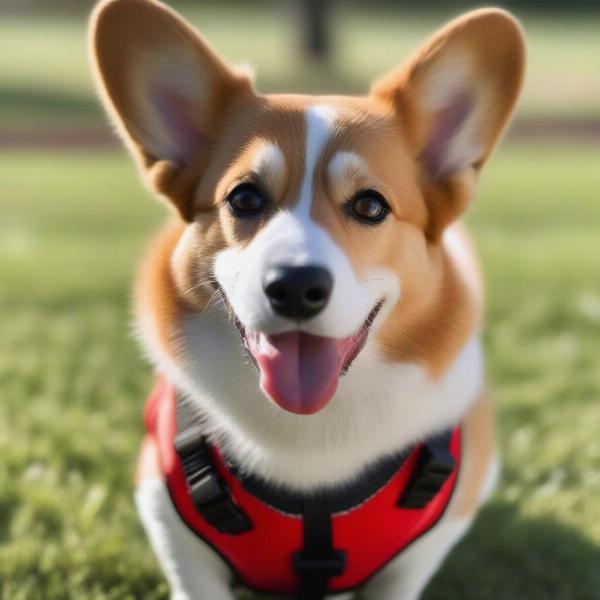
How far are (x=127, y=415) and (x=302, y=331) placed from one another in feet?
6.17

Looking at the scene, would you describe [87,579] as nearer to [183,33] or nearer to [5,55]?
[183,33]

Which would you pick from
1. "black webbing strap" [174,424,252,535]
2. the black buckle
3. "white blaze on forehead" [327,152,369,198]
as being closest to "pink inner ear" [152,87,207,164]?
"white blaze on forehead" [327,152,369,198]

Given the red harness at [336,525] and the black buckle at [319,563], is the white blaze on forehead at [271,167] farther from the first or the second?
the black buckle at [319,563]

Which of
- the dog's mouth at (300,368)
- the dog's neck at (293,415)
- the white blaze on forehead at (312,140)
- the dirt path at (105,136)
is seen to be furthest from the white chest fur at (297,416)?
the dirt path at (105,136)

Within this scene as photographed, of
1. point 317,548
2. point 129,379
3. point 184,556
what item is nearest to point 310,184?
point 317,548

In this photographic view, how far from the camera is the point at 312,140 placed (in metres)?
2.26

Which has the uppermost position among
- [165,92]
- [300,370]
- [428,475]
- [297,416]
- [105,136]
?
[165,92]

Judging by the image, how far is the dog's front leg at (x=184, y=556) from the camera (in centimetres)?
245

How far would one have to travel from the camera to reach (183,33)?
242 centimetres

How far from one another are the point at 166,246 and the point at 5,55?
22.1 m

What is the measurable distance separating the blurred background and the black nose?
Answer: 3.87 feet

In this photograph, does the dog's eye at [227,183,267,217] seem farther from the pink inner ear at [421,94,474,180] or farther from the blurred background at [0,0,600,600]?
the blurred background at [0,0,600,600]

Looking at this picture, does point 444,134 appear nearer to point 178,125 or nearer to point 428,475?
point 178,125

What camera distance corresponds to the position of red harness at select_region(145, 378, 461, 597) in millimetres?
2363
